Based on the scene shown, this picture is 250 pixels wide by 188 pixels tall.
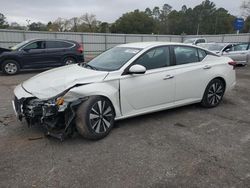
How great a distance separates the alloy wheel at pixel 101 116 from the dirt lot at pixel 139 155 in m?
0.22

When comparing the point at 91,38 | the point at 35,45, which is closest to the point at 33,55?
the point at 35,45

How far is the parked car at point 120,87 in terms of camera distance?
359cm

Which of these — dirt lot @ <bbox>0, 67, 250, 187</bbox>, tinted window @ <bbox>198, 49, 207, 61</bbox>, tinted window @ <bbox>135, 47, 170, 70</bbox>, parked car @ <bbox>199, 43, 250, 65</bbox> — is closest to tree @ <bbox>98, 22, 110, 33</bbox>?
parked car @ <bbox>199, 43, 250, 65</bbox>

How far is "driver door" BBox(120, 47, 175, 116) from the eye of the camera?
4.10 metres

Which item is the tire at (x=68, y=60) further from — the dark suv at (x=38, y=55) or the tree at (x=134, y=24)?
the tree at (x=134, y=24)

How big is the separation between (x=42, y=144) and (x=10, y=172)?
0.76 meters

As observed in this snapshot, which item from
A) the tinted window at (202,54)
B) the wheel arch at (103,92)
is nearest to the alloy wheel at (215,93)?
the tinted window at (202,54)

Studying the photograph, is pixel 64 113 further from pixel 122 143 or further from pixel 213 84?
pixel 213 84

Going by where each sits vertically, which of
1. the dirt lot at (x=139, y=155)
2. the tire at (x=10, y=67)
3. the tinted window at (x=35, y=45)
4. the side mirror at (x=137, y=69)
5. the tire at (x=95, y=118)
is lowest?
the dirt lot at (x=139, y=155)

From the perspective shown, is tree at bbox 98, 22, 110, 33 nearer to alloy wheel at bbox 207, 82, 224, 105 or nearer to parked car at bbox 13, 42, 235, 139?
alloy wheel at bbox 207, 82, 224, 105

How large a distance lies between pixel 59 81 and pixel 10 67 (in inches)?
311

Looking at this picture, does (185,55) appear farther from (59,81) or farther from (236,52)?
(236,52)

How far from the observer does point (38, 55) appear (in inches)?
433

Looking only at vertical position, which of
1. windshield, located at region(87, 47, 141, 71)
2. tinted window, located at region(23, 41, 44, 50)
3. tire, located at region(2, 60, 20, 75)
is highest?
tinted window, located at region(23, 41, 44, 50)
